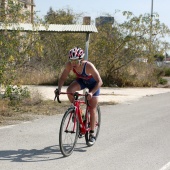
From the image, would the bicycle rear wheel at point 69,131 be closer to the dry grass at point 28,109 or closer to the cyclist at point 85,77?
the cyclist at point 85,77

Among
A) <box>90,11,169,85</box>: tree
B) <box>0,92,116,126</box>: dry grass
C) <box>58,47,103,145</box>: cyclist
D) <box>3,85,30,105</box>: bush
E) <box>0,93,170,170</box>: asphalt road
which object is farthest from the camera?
<box>90,11,169,85</box>: tree

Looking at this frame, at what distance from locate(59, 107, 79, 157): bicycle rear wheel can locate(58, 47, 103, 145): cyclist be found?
1.37 ft

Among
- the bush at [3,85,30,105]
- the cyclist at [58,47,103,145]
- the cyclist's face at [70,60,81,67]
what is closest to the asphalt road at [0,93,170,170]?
the cyclist at [58,47,103,145]

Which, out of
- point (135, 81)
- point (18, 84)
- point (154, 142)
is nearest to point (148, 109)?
point (18, 84)

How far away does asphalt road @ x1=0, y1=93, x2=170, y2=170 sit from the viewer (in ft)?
21.7

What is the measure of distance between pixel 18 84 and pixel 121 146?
4748 millimetres

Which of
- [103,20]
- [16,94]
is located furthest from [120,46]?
[16,94]

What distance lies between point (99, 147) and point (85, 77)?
1.32 m

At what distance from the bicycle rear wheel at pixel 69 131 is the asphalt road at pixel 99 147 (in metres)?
0.14

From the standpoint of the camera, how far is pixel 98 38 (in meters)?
25.7

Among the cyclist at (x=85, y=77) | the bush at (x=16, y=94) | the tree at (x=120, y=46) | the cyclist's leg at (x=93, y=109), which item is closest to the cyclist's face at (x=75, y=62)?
the cyclist at (x=85, y=77)

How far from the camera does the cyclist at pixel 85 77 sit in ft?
23.7

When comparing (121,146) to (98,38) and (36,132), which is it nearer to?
(36,132)

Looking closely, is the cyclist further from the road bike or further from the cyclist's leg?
the road bike
